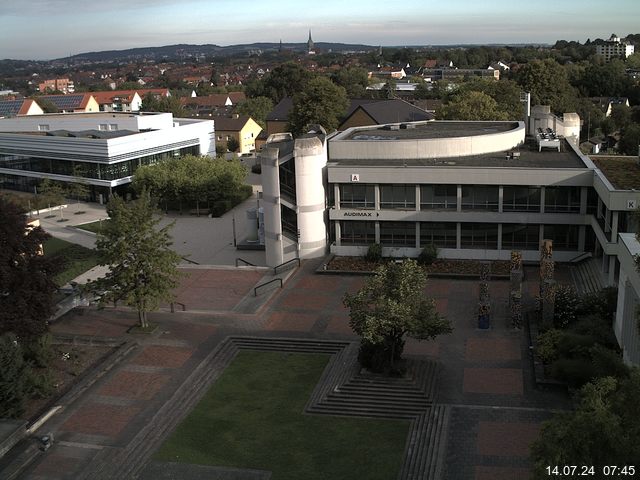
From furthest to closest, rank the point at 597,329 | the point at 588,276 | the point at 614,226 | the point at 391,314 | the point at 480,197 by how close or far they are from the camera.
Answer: the point at 480,197
the point at 588,276
the point at 614,226
the point at 597,329
the point at 391,314

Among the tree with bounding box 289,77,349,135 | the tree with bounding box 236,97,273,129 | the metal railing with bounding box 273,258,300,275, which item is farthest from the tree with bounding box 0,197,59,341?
the tree with bounding box 236,97,273,129

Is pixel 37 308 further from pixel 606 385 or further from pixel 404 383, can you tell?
pixel 606 385

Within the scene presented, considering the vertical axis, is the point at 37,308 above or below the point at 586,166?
below

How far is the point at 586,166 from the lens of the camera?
1559 inches

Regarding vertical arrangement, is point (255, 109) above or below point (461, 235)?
above

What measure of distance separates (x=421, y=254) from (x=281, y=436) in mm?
18999

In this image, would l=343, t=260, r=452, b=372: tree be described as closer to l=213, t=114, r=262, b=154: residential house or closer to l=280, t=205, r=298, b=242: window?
l=280, t=205, r=298, b=242: window

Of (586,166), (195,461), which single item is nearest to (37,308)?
(195,461)

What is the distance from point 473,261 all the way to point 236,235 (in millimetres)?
18736

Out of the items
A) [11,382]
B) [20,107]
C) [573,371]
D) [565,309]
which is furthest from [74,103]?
[573,371]

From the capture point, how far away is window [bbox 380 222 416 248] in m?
41.3

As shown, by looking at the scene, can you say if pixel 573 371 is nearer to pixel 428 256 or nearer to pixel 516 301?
pixel 516 301

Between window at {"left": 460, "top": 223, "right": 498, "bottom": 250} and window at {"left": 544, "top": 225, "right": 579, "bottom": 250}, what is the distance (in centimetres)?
282
